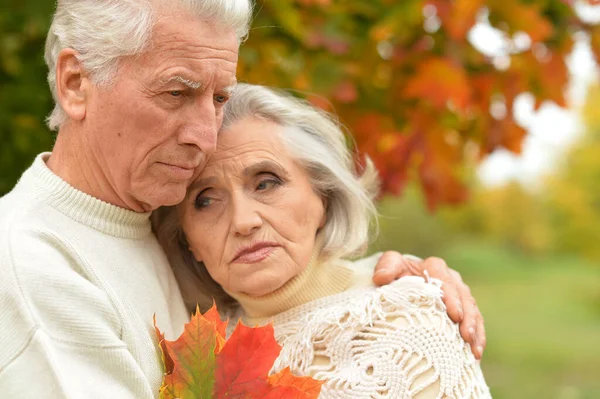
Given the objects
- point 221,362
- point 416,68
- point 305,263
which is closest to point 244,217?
point 305,263

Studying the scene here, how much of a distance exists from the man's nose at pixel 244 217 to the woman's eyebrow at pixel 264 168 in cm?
7

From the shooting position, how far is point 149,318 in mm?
2078

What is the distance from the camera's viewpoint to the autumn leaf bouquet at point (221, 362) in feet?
6.17

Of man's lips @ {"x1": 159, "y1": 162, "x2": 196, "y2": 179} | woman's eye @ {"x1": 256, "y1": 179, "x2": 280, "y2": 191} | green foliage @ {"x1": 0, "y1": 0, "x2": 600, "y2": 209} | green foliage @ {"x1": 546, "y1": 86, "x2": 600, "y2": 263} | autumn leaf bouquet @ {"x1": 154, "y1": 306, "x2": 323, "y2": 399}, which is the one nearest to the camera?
autumn leaf bouquet @ {"x1": 154, "y1": 306, "x2": 323, "y2": 399}

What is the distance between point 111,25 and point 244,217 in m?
0.63

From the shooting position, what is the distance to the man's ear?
199 centimetres

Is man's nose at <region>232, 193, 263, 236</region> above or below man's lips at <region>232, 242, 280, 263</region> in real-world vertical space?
above

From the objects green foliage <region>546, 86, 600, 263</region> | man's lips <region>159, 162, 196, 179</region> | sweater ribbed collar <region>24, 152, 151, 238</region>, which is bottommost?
sweater ribbed collar <region>24, 152, 151, 238</region>

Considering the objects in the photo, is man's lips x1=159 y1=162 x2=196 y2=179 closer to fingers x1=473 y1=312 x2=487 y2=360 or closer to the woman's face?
the woman's face

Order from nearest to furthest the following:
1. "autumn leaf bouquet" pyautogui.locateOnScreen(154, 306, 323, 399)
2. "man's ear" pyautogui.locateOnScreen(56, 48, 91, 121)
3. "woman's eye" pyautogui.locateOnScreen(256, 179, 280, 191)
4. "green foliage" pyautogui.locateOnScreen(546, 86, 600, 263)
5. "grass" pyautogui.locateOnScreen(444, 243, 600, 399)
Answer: "autumn leaf bouquet" pyautogui.locateOnScreen(154, 306, 323, 399), "man's ear" pyautogui.locateOnScreen(56, 48, 91, 121), "woman's eye" pyautogui.locateOnScreen(256, 179, 280, 191), "grass" pyautogui.locateOnScreen(444, 243, 600, 399), "green foliage" pyautogui.locateOnScreen(546, 86, 600, 263)

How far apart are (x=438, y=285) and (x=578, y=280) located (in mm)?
20529

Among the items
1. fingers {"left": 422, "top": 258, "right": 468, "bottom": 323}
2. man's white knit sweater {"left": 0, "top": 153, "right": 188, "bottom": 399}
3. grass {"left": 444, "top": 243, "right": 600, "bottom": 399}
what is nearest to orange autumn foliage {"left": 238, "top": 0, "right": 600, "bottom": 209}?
fingers {"left": 422, "top": 258, "right": 468, "bottom": 323}

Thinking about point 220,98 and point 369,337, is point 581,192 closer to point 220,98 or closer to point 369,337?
point 369,337

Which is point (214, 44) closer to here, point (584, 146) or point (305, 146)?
point (305, 146)
